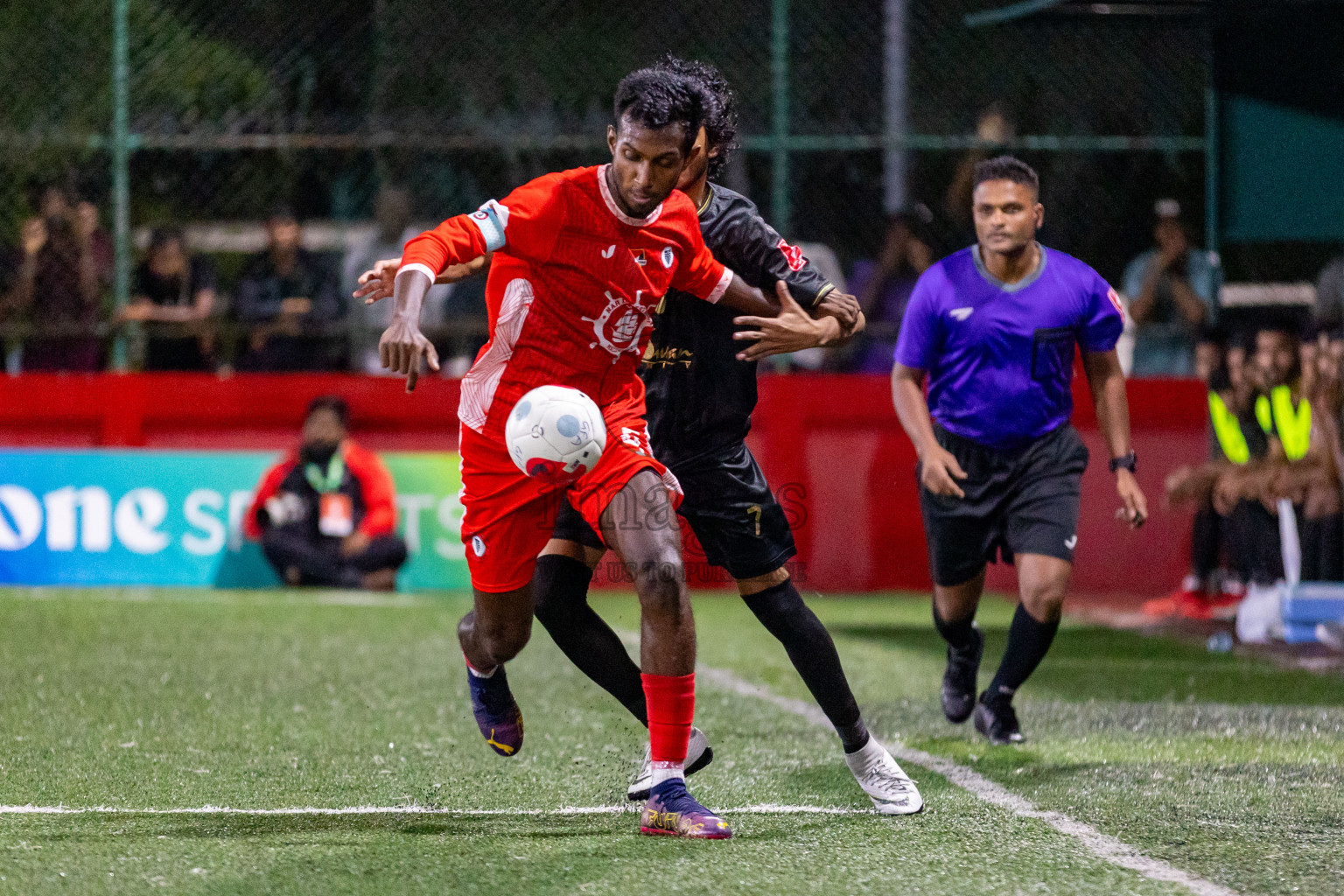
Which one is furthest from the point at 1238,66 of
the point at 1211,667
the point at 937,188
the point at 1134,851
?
the point at 1134,851

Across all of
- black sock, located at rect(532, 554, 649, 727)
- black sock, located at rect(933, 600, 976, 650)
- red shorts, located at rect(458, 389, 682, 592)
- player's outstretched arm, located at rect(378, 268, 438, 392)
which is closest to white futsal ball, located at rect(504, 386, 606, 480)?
red shorts, located at rect(458, 389, 682, 592)

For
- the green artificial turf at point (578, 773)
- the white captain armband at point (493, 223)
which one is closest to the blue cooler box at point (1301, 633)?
the green artificial turf at point (578, 773)

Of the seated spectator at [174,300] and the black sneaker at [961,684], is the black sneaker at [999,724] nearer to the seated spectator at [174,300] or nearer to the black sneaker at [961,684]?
the black sneaker at [961,684]

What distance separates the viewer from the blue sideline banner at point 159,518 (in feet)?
Result: 40.1

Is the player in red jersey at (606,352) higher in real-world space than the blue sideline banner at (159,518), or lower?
higher

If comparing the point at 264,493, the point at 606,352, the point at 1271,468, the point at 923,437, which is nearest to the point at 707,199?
the point at 606,352

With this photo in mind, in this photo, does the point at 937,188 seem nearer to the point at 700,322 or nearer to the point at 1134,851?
the point at 700,322

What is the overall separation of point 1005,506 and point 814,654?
176cm

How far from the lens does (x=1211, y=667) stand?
8961 mm

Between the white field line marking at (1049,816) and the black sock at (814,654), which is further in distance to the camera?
the black sock at (814,654)

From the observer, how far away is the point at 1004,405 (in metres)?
6.62

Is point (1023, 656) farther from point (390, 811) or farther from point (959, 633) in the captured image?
point (390, 811)

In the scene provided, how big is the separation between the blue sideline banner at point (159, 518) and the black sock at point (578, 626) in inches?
272

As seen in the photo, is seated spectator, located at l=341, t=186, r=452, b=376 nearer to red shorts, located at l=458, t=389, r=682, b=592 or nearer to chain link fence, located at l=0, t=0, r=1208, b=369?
chain link fence, located at l=0, t=0, r=1208, b=369
